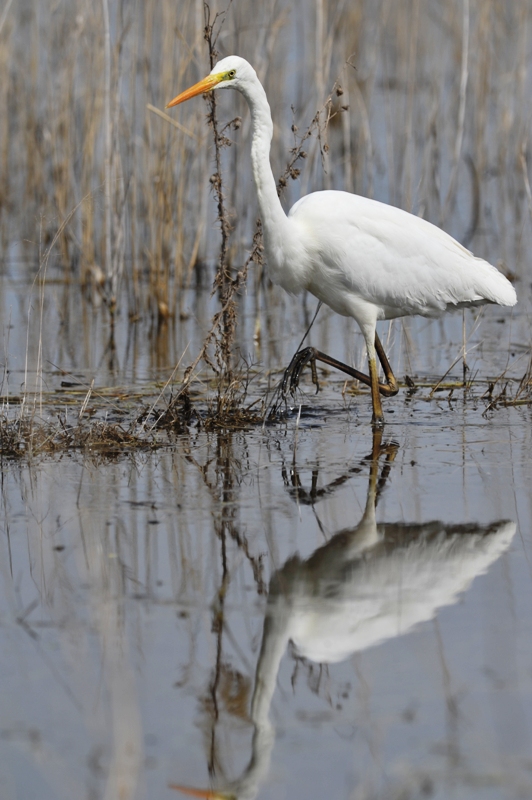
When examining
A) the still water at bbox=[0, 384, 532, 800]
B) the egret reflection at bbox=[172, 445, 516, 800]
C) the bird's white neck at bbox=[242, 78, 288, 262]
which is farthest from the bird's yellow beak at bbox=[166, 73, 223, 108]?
the egret reflection at bbox=[172, 445, 516, 800]

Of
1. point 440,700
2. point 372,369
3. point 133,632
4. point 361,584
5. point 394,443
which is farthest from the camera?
point 372,369

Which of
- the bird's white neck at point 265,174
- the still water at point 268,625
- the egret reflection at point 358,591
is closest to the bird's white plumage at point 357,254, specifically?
the bird's white neck at point 265,174

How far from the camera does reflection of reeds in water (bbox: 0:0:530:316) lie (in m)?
8.48

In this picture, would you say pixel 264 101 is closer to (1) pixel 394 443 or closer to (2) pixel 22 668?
(1) pixel 394 443

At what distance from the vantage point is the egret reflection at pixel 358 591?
3209 millimetres

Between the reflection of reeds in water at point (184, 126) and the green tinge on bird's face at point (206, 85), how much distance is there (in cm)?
79

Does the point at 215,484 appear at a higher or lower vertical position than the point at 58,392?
lower

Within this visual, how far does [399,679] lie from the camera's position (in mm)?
3201

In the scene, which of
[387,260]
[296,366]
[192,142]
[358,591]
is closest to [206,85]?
[387,260]

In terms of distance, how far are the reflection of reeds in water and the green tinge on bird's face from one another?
2.58 ft

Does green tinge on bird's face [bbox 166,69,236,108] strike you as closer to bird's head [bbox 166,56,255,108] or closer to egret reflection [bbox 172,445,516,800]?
bird's head [bbox 166,56,255,108]

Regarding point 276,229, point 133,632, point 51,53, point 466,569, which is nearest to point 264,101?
point 276,229

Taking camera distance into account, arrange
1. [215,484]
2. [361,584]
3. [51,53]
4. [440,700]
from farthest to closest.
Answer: [51,53] → [215,484] → [361,584] → [440,700]

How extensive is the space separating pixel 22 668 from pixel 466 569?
63.0 inches
